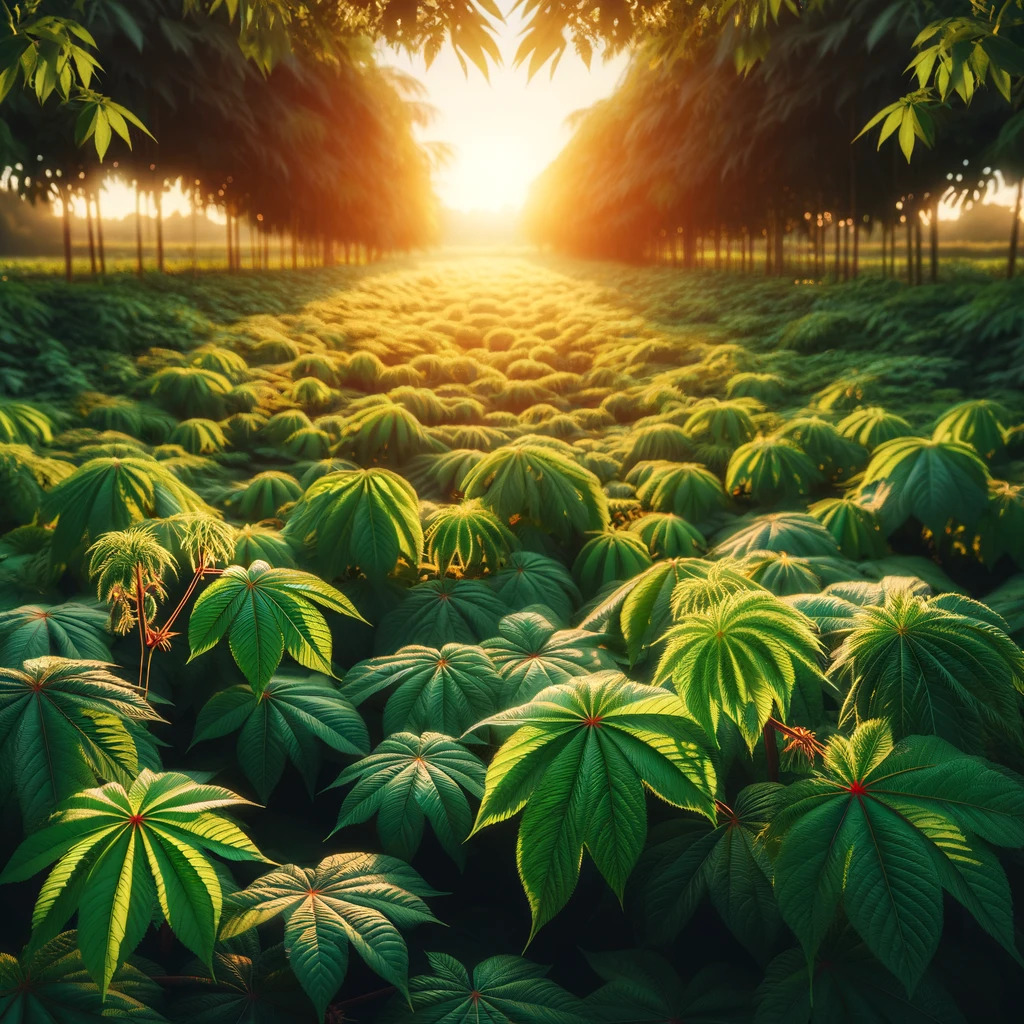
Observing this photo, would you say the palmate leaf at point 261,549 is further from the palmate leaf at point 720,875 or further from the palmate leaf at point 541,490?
the palmate leaf at point 720,875

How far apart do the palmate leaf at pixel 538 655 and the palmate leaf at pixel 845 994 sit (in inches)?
31.5

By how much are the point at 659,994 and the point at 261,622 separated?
118 centimetres

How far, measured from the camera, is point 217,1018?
130 centimetres

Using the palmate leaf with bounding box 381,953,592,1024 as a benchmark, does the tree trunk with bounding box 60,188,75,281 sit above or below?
above

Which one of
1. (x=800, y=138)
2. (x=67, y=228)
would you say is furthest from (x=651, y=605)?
(x=800, y=138)

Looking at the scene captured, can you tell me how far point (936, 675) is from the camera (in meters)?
1.45

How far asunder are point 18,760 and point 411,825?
0.81 meters

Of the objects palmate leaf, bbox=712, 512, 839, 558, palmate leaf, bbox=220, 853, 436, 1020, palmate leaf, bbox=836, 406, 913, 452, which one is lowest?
palmate leaf, bbox=220, 853, 436, 1020

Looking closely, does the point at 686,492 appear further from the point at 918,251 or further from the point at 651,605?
the point at 918,251

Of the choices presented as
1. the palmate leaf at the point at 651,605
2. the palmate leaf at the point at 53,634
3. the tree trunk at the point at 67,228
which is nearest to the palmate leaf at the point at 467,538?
the palmate leaf at the point at 651,605

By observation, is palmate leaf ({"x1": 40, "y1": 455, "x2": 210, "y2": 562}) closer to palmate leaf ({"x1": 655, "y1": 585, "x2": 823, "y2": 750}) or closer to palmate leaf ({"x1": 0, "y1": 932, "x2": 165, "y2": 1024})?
palmate leaf ({"x1": 0, "y1": 932, "x2": 165, "y2": 1024})

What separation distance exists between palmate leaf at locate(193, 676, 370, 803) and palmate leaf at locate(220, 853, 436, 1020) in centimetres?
31

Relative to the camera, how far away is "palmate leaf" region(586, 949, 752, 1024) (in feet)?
4.51

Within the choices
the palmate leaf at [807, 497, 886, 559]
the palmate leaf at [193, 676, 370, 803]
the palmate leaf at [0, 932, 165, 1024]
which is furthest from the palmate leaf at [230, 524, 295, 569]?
the palmate leaf at [807, 497, 886, 559]
